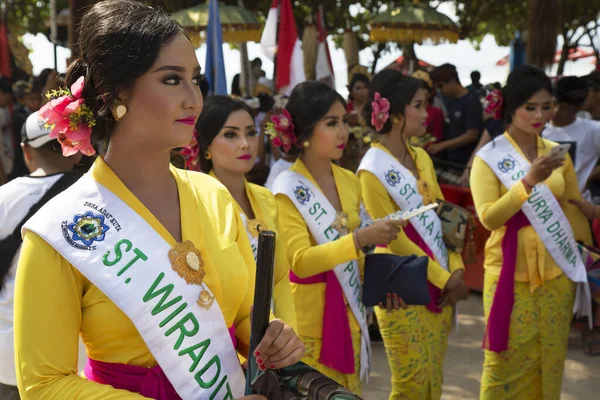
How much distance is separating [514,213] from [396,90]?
0.90 meters

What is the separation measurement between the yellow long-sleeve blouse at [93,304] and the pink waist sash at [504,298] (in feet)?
7.38

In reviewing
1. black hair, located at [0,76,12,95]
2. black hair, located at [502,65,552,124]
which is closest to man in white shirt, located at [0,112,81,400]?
black hair, located at [502,65,552,124]

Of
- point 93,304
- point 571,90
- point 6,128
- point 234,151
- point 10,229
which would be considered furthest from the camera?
point 6,128

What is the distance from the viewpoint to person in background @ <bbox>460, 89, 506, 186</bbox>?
413 cm

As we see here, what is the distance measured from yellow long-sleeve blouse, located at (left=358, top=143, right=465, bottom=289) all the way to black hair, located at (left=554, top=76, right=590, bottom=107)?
2026 mm

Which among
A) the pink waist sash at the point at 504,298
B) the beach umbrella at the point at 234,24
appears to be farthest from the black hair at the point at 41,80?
the pink waist sash at the point at 504,298

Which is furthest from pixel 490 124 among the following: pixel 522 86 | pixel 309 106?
pixel 309 106

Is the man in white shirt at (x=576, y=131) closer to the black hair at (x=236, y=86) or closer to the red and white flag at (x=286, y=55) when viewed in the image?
the red and white flag at (x=286, y=55)

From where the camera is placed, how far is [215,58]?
5.77 m

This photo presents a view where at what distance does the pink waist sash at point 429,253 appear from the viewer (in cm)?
376

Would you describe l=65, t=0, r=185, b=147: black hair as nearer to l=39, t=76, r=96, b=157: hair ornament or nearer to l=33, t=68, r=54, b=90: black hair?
l=39, t=76, r=96, b=157: hair ornament

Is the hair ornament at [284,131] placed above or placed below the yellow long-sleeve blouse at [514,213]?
above

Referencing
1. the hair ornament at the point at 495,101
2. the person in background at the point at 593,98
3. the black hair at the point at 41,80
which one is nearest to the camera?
the hair ornament at the point at 495,101

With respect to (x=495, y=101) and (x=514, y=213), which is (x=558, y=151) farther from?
(x=495, y=101)
